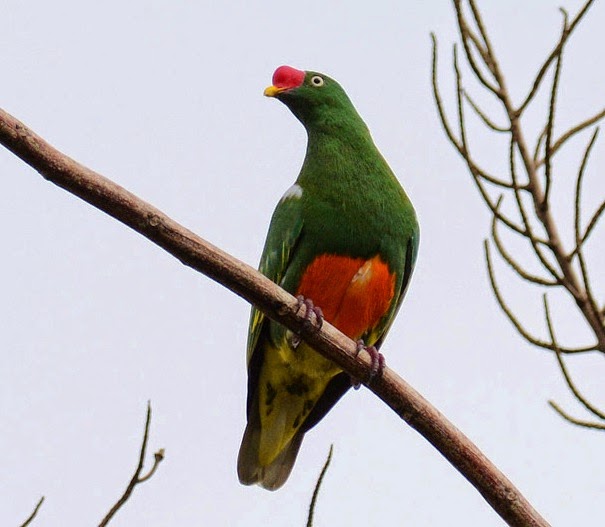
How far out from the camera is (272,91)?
5395 mm

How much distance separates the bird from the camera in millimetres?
4836

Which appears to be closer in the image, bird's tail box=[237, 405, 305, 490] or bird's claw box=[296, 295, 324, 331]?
bird's claw box=[296, 295, 324, 331]

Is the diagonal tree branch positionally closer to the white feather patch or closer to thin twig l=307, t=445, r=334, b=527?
thin twig l=307, t=445, r=334, b=527

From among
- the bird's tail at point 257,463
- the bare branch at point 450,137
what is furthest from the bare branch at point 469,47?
the bird's tail at point 257,463

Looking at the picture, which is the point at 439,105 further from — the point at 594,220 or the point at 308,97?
the point at 308,97

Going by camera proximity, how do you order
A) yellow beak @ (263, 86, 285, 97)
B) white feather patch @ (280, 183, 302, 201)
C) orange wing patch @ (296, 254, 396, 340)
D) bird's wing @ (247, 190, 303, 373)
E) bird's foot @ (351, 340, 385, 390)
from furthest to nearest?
yellow beak @ (263, 86, 285, 97) < white feather patch @ (280, 183, 302, 201) < bird's wing @ (247, 190, 303, 373) < orange wing patch @ (296, 254, 396, 340) < bird's foot @ (351, 340, 385, 390)

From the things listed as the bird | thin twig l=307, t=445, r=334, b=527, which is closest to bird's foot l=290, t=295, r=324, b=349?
thin twig l=307, t=445, r=334, b=527

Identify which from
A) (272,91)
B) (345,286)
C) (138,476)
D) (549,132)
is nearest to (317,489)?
(138,476)

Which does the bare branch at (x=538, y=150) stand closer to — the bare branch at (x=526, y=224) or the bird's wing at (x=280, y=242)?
the bare branch at (x=526, y=224)

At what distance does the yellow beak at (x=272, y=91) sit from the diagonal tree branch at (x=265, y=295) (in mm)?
1955

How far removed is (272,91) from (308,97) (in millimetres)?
196

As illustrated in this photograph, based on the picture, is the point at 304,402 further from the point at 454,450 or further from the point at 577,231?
the point at 577,231

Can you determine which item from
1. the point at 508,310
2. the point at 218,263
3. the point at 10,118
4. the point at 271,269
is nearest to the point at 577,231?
the point at 508,310

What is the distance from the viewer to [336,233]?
483 cm
